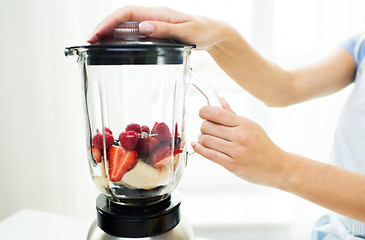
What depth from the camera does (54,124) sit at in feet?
4.68

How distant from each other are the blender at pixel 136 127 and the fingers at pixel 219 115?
0.07 ft

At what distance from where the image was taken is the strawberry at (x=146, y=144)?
480mm

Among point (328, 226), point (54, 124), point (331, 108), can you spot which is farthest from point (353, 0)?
point (54, 124)

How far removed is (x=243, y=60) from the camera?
81 cm

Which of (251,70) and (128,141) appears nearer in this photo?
(128,141)

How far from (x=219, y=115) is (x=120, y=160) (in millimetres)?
168

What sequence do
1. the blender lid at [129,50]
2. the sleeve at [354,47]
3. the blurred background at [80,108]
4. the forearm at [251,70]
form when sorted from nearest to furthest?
the blender lid at [129,50] < the forearm at [251,70] < the sleeve at [354,47] < the blurred background at [80,108]

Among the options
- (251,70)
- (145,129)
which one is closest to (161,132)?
(145,129)

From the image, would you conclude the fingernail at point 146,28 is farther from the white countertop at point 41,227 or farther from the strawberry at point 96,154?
the white countertop at point 41,227

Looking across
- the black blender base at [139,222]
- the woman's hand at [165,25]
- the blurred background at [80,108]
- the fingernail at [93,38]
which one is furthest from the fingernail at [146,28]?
the blurred background at [80,108]

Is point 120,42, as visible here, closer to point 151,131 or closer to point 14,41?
point 151,131

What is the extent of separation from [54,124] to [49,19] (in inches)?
17.2

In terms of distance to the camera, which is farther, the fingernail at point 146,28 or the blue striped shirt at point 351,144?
the blue striped shirt at point 351,144

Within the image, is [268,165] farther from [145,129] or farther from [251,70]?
[251,70]
